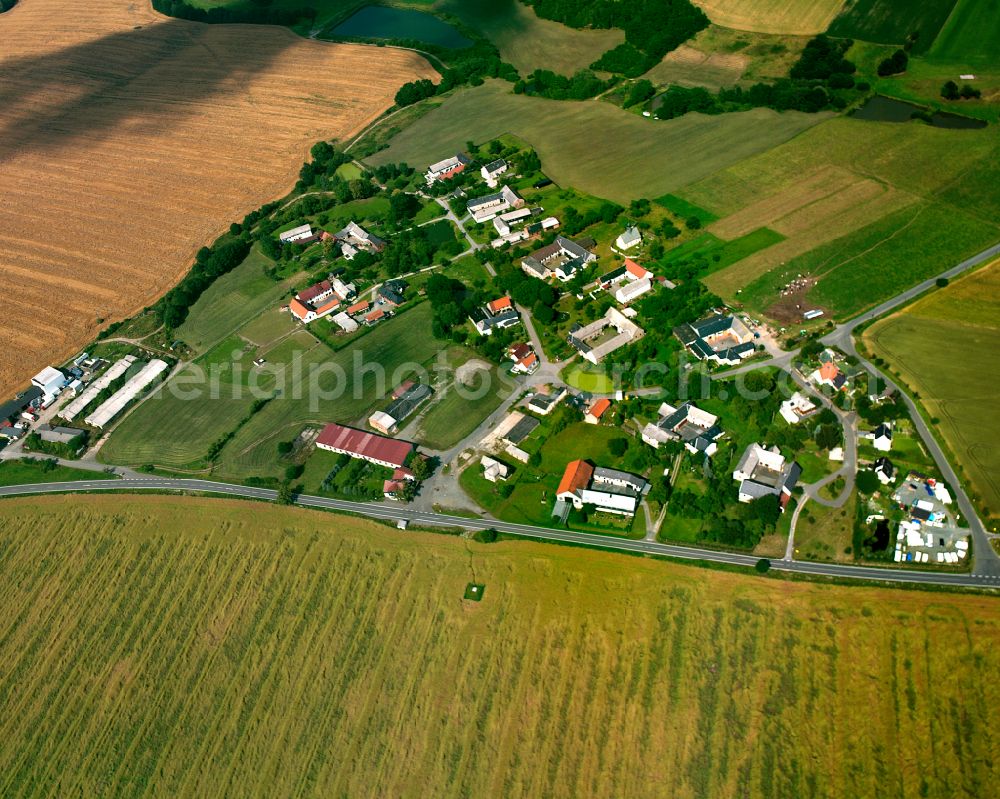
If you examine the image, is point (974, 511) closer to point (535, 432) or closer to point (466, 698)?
point (535, 432)

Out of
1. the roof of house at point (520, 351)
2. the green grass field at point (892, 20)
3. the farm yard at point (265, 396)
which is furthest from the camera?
the green grass field at point (892, 20)

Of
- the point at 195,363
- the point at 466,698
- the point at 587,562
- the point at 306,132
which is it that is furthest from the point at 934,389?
the point at 306,132

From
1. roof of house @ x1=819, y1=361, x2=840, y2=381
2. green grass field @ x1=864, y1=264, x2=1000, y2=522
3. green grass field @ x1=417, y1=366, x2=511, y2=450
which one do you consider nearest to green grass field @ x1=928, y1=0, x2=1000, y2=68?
green grass field @ x1=864, y1=264, x2=1000, y2=522

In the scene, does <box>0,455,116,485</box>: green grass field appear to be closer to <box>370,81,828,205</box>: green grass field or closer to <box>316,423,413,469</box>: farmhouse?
<box>316,423,413,469</box>: farmhouse

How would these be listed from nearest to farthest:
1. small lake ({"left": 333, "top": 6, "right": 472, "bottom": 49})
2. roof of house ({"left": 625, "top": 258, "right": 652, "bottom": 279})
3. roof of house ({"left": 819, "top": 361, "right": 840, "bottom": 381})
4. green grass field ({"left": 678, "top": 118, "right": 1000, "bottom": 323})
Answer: roof of house ({"left": 819, "top": 361, "right": 840, "bottom": 381}) < green grass field ({"left": 678, "top": 118, "right": 1000, "bottom": 323}) < roof of house ({"left": 625, "top": 258, "right": 652, "bottom": 279}) < small lake ({"left": 333, "top": 6, "right": 472, "bottom": 49})

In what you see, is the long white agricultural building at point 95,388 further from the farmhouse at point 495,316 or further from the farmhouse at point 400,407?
the farmhouse at point 495,316

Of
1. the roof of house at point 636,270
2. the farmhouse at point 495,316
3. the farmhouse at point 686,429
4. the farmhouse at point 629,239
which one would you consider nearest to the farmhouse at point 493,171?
the farmhouse at point 629,239
